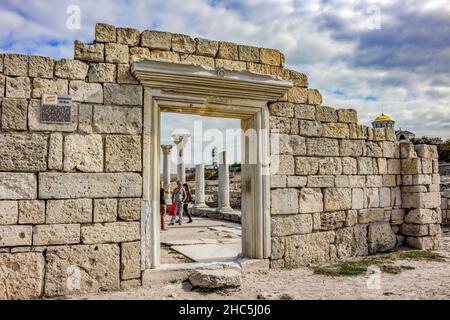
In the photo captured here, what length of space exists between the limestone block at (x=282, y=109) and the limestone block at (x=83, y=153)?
276 cm

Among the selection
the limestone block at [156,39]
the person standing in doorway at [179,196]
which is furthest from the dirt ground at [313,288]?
the person standing in doorway at [179,196]

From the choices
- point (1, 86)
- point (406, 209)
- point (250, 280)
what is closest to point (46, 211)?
point (1, 86)

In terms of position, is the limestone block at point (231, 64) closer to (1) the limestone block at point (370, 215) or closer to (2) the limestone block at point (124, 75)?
(2) the limestone block at point (124, 75)

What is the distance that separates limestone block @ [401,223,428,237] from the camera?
717cm

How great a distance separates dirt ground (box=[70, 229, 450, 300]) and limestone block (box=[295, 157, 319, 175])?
1.60 meters

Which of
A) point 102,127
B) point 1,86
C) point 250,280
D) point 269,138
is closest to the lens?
point 1,86

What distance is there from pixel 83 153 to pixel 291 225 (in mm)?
3381

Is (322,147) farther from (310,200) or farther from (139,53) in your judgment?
(139,53)

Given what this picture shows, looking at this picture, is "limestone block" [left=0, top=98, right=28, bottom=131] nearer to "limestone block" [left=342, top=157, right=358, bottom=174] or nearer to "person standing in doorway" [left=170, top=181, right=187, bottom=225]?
"limestone block" [left=342, top=157, right=358, bottom=174]

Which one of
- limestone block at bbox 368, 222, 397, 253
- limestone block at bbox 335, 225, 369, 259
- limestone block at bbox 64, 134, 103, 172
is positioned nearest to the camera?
limestone block at bbox 64, 134, 103, 172

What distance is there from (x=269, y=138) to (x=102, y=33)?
2906mm

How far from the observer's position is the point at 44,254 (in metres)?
4.29

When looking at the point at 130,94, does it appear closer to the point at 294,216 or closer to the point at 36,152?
the point at 36,152

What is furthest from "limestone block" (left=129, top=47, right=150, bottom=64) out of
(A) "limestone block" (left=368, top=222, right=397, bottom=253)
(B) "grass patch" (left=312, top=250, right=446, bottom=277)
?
(A) "limestone block" (left=368, top=222, right=397, bottom=253)
